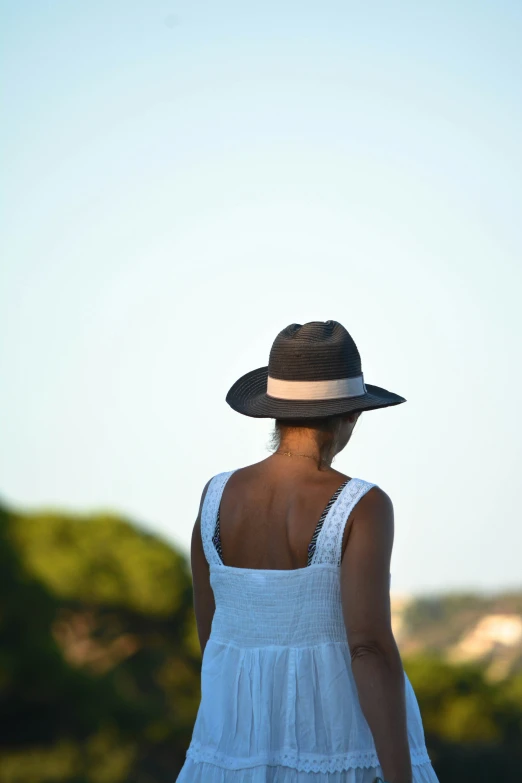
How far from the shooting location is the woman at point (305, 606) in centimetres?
261

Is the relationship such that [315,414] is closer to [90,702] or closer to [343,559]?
[343,559]

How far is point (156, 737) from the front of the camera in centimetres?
1233

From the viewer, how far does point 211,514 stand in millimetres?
2920

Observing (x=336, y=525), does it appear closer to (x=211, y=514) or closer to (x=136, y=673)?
(x=211, y=514)

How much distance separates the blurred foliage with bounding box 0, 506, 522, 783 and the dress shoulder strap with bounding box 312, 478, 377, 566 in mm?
9122

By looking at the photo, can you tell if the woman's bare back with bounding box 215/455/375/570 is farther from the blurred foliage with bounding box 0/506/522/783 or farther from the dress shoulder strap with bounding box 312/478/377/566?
the blurred foliage with bounding box 0/506/522/783

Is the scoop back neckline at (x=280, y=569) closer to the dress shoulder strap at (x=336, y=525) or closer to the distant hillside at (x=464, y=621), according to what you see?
the dress shoulder strap at (x=336, y=525)

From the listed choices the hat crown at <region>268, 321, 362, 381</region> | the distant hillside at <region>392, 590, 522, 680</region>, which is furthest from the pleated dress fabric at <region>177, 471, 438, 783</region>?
the distant hillside at <region>392, 590, 522, 680</region>

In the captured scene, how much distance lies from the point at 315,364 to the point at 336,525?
47 centimetres

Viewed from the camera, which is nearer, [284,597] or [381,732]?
[381,732]

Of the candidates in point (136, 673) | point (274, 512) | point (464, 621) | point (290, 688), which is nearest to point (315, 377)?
point (274, 512)

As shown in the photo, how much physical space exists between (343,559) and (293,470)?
27cm

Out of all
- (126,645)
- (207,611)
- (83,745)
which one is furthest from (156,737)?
(207,611)

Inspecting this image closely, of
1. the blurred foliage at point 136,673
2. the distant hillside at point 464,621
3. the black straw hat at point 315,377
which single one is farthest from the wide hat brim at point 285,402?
the distant hillside at point 464,621
